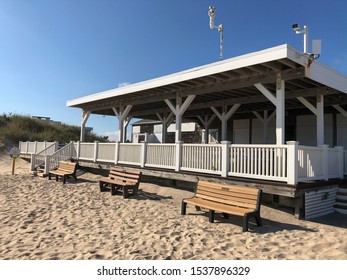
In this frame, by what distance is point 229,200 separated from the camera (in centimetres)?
→ 612

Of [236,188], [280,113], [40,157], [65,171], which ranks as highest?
[280,113]

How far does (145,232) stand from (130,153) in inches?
236

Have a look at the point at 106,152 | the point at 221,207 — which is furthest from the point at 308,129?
the point at 106,152

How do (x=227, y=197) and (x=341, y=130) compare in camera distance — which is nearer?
(x=227, y=197)

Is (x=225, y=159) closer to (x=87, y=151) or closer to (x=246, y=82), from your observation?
(x=246, y=82)

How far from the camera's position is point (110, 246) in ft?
14.7

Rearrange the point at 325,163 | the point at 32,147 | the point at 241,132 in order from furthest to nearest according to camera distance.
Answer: the point at 32,147, the point at 241,132, the point at 325,163

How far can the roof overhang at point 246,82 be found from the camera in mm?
6794

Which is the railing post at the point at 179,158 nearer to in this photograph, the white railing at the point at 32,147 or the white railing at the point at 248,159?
the white railing at the point at 248,159

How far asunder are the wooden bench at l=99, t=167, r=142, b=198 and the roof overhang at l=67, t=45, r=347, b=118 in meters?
3.20

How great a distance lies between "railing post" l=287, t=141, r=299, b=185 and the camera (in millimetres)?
6191

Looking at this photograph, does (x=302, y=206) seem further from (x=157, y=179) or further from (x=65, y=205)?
(x=65, y=205)

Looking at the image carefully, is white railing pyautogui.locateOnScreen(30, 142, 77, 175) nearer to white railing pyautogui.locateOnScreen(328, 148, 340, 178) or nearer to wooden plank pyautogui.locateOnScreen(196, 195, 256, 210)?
wooden plank pyautogui.locateOnScreen(196, 195, 256, 210)

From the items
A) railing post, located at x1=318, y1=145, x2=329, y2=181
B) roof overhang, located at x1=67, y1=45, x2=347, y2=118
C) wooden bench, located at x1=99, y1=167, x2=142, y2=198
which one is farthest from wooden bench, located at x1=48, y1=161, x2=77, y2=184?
railing post, located at x1=318, y1=145, x2=329, y2=181
